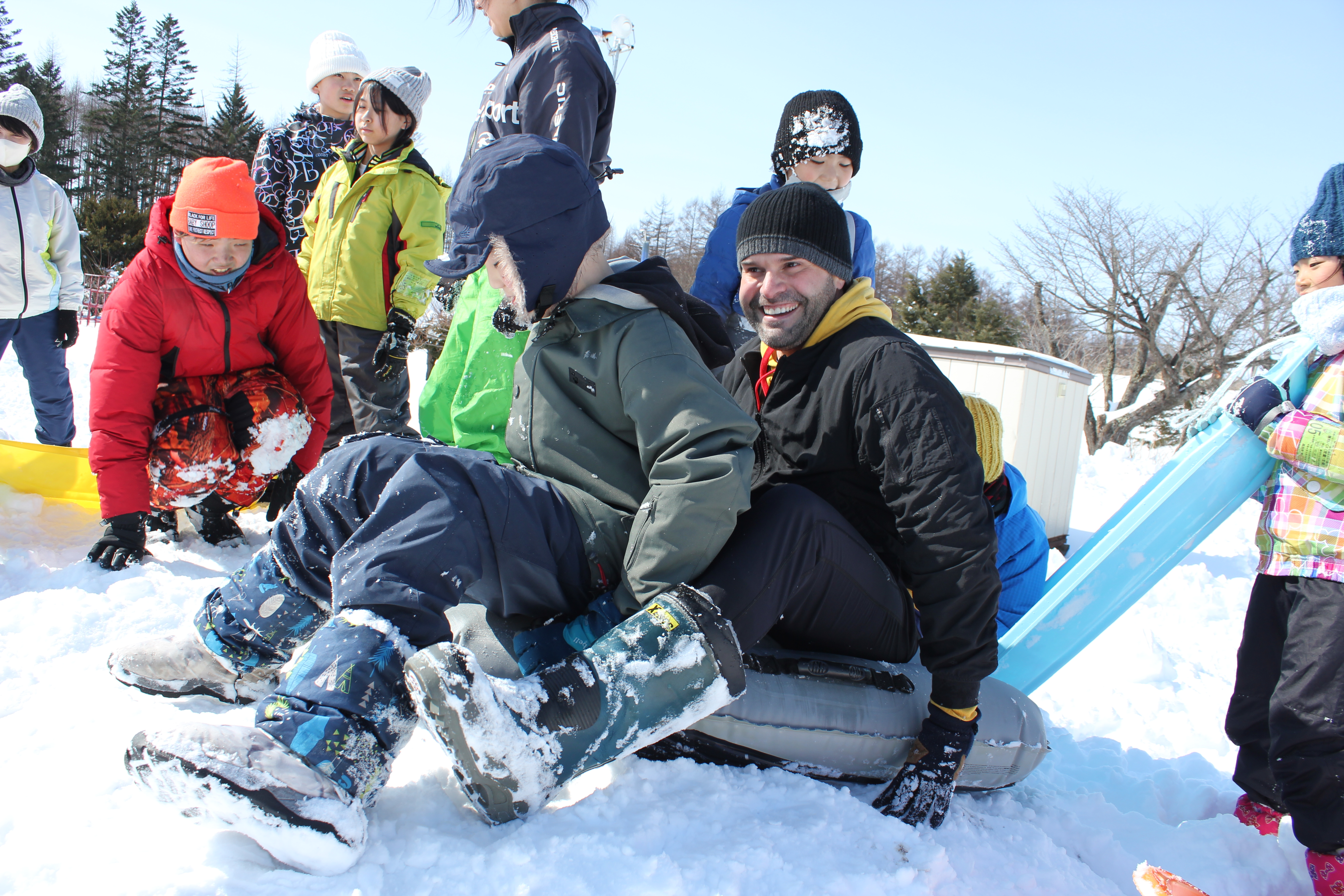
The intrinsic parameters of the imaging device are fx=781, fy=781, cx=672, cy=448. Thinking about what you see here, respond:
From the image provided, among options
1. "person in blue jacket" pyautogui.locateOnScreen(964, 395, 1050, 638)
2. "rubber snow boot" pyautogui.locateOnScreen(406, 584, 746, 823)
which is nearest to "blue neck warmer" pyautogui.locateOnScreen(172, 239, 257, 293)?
"rubber snow boot" pyautogui.locateOnScreen(406, 584, 746, 823)

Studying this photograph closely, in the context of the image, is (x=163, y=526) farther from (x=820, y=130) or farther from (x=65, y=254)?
(x=820, y=130)

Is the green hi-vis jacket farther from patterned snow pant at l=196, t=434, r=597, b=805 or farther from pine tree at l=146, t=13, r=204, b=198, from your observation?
pine tree at l=146, t=13, r=204, b=198

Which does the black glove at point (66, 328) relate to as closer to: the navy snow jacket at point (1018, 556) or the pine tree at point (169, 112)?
the navy snow jacket at point (1018, 556)

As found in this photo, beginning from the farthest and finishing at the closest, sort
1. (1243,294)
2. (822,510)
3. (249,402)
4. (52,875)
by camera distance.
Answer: (1243,294) → (249,402) → (822,510) → (52,875)

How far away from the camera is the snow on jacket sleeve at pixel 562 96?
2572 mm

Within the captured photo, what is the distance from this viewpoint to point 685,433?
A: 1.45 metres

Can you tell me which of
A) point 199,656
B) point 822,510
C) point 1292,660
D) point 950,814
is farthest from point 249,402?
point 1292,660

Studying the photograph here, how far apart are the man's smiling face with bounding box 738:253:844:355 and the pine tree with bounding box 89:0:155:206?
118ft

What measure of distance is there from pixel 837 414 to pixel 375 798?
3.87 feet

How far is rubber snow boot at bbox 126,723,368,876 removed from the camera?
105 cm

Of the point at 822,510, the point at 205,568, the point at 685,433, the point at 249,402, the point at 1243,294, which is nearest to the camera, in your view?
the point at 685,433

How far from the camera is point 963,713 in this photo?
5.35ft

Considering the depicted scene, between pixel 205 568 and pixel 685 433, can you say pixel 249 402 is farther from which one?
pixel 685 433

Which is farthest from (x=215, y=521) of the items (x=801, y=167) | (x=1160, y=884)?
(x=1160, y=884)
